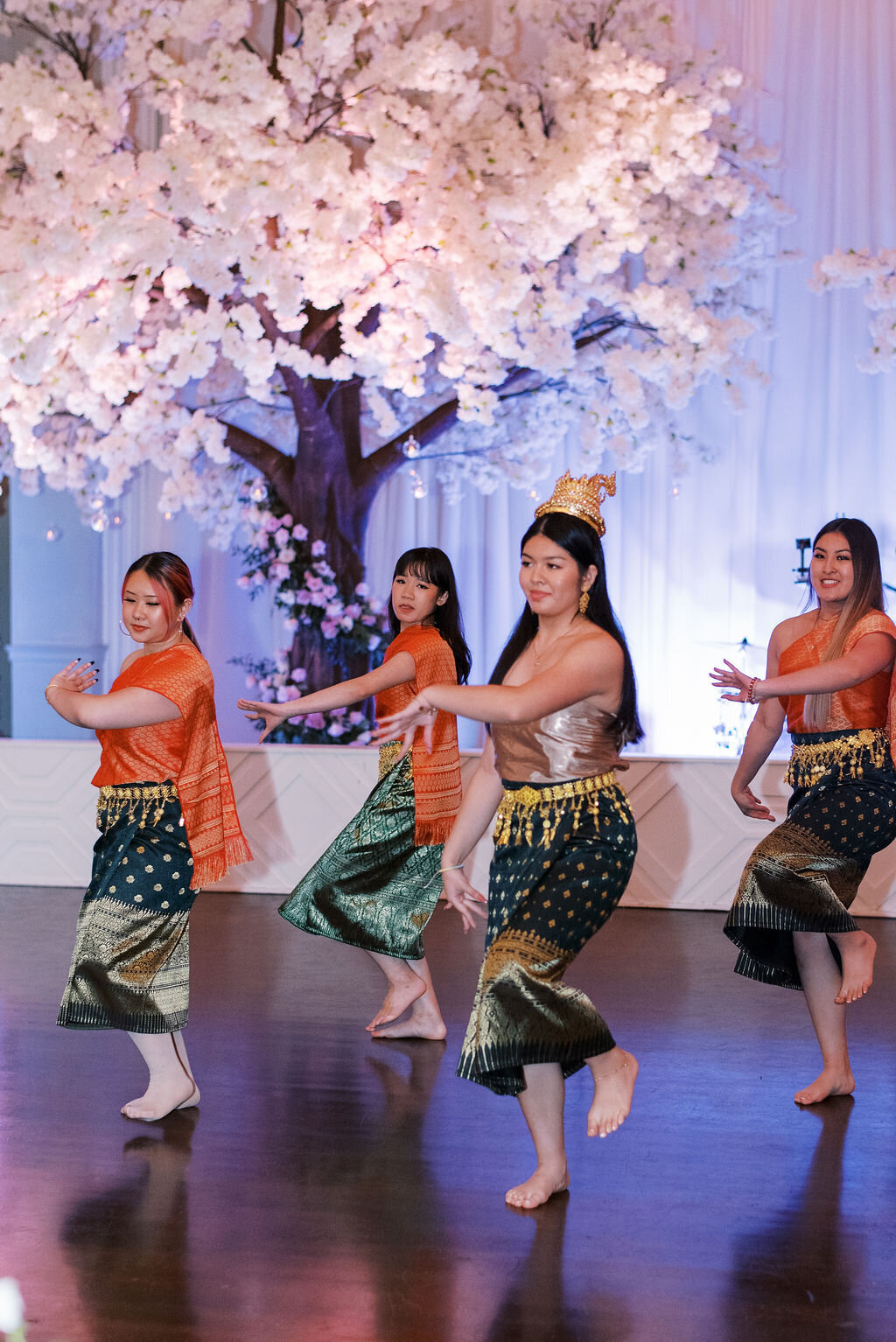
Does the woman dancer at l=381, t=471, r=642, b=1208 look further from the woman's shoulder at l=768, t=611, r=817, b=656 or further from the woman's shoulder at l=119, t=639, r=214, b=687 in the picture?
the woman's shoulder at l=768, t=611, r=817, b=656

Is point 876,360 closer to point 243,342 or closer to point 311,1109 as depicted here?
point 243,342

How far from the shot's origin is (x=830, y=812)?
10.1 feet

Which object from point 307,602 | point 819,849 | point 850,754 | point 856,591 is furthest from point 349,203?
point 819,849

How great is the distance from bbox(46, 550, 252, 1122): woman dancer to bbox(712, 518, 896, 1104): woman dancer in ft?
4.00

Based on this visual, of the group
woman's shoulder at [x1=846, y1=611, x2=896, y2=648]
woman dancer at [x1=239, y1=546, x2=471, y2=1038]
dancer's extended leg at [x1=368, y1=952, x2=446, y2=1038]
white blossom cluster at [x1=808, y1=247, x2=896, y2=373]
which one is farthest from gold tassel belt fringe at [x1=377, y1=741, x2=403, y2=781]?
white blossom cluster at [x1=808, y1=247, x2=896, y2=373]

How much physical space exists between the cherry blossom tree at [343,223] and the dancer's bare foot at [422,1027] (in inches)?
142

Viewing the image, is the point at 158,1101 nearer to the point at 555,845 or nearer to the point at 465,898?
the point at 465,898

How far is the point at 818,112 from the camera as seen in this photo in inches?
301

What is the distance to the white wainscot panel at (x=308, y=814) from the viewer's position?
5395 millimetres

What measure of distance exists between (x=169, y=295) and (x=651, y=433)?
9.51ft

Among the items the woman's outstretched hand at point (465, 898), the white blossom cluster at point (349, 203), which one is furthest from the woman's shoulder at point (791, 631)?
the white blossom cluster at point (349, 203)

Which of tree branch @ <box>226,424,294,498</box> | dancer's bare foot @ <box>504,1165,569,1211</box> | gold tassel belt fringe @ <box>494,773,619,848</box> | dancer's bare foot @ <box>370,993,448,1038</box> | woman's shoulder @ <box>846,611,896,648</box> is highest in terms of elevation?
tree branch @ <box>226,424,294,498</box>

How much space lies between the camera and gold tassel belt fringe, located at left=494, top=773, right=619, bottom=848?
2.50 metres

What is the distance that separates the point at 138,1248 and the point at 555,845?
1.03m
